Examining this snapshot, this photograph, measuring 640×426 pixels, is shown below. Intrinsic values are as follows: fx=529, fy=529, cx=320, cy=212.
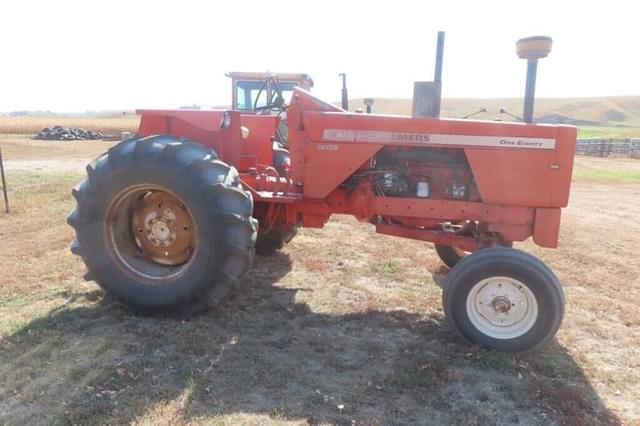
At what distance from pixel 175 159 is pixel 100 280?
1.12 m

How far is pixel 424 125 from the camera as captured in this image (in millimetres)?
3973

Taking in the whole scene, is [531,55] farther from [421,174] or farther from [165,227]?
[165,227]

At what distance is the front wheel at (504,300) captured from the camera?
3467 mm

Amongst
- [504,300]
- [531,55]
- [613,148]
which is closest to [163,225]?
[504,300]

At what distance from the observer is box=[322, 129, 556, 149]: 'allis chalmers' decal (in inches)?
152

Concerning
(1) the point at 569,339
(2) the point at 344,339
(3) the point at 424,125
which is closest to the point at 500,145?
(3) the point at 424,125

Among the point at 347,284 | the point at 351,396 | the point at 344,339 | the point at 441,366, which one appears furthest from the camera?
the point at 347,284

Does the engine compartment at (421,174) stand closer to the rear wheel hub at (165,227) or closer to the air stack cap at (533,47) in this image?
the air stack cap at (533,47)

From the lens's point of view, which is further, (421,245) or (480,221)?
(421,245)

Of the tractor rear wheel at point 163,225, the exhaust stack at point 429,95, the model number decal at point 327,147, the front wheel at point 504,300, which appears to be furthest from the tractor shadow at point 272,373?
the exhaust stack at point 429,95

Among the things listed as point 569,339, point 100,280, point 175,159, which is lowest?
point 569,339

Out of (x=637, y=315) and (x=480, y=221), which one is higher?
(x=480, y=221)

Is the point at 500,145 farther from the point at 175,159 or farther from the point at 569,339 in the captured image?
the point at 175,159

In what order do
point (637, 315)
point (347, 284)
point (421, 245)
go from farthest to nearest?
point (421, 245), point (347, 284), point (637, 315)
